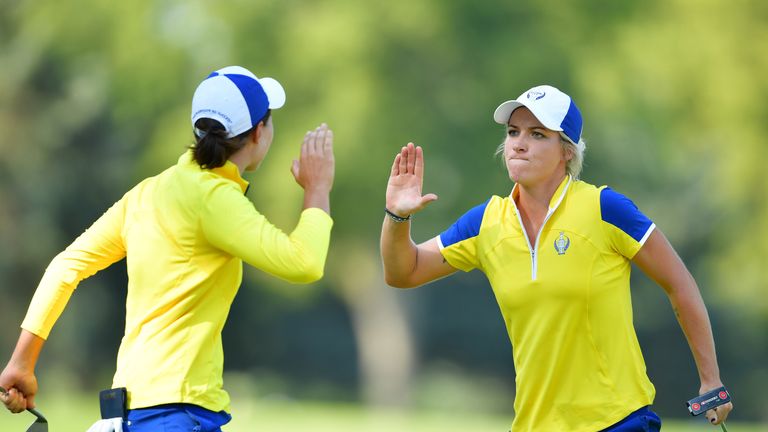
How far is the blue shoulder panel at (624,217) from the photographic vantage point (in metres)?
4.88

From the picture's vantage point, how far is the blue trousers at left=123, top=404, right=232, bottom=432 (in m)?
4.23

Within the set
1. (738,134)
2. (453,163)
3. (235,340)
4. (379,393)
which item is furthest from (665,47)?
(235,340)

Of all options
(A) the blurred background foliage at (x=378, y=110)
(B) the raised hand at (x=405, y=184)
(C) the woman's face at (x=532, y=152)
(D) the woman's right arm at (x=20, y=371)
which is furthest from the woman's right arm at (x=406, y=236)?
(A) the blurred background foliage at (x=378, y=110)

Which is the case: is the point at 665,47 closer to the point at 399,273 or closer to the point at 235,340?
the point at 235,340

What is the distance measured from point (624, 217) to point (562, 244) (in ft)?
0.90

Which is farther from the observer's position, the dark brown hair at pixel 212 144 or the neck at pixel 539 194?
the neck at pixel 539 194

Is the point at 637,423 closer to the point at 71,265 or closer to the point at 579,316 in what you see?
the point at 579,316

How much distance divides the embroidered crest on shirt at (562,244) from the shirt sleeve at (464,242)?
413mm

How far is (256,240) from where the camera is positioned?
423 centimetres

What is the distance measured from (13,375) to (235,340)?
1916cm

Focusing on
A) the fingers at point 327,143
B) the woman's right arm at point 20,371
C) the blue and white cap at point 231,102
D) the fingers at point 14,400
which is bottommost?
the fingers at point 14,400

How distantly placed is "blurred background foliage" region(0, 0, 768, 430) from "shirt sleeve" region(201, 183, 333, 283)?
51.1 ft

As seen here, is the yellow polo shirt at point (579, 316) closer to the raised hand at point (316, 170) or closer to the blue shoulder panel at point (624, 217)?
the blue shoulder panel at point (624, 217)

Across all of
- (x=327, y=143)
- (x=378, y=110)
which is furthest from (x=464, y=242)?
(x=378, y=110)
